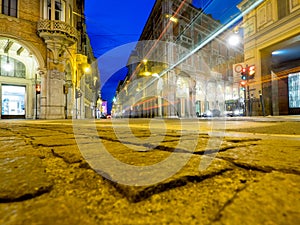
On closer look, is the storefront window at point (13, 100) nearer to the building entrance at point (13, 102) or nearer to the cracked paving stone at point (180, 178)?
the building entrance at point (13, 102)

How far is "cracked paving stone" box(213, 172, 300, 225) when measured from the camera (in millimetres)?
484

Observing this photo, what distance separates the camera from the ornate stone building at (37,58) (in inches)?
452

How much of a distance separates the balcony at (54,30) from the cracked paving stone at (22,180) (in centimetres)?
1319

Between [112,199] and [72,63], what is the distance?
631 inches

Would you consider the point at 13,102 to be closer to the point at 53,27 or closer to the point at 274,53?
the point at 53,27

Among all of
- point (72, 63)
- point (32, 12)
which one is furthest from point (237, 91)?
point (32, 12)

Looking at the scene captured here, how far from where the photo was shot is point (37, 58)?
12.0m

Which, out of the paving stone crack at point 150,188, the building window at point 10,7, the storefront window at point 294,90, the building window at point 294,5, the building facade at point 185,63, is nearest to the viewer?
the paving stone crack at point 150,188

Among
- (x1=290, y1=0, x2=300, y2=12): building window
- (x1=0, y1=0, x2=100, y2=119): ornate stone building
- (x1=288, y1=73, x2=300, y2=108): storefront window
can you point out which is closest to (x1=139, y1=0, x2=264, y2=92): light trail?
(x1=290, y1=0, x2=300, y2=12): building window

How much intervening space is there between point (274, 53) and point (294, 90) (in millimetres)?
3451

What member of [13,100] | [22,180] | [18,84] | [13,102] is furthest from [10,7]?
[22,180]

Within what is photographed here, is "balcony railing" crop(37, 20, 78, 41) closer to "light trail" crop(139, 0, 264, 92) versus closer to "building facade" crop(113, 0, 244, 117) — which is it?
"building facade" crop(113, 0, 244, 117)

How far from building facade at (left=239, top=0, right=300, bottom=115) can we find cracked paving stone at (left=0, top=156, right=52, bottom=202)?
36.4 ft

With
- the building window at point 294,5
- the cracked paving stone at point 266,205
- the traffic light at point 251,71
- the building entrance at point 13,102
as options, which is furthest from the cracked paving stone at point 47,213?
the building entrance at point 13,102
